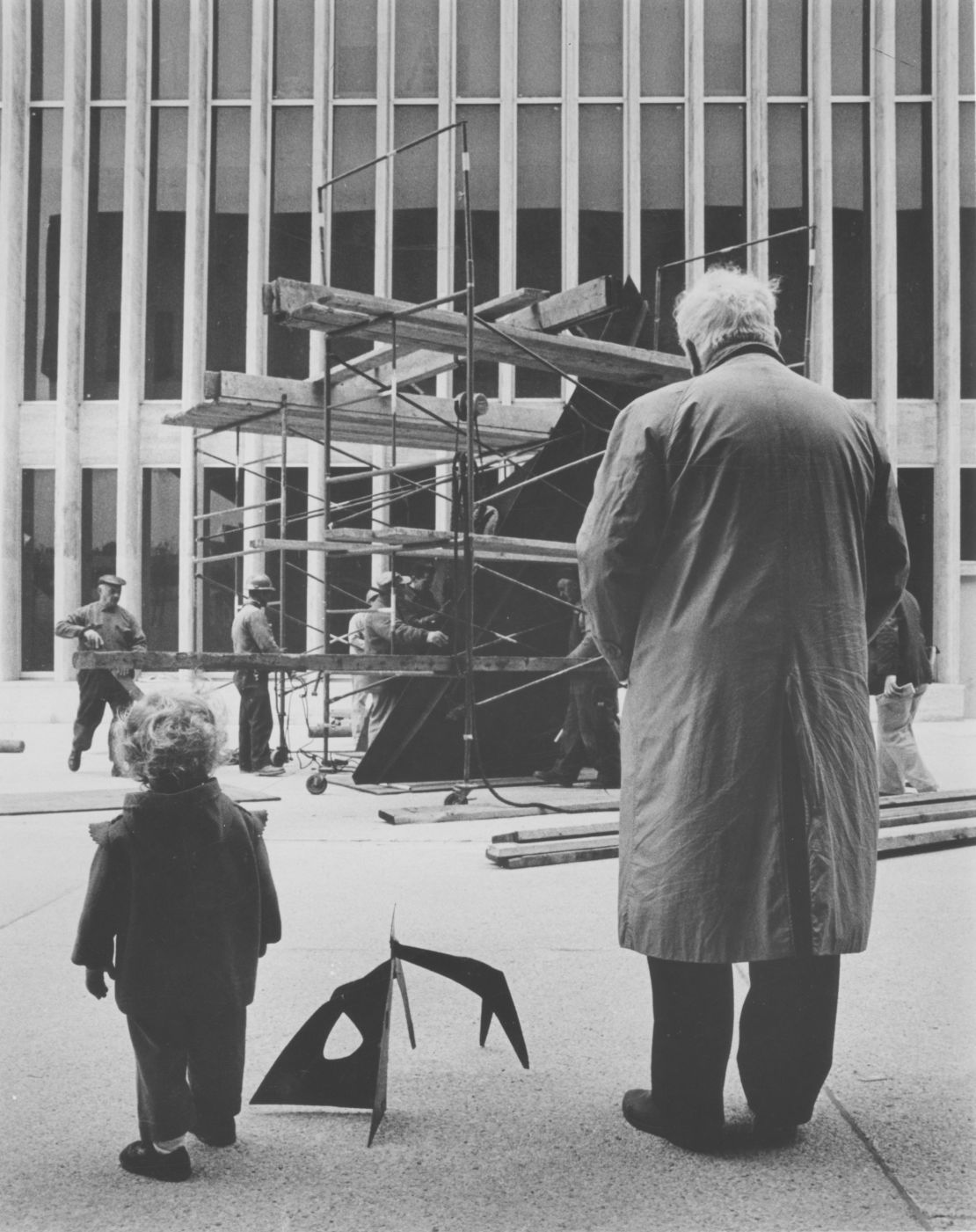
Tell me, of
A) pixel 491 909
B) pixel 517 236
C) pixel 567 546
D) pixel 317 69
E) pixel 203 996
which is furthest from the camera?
pixel 517 236

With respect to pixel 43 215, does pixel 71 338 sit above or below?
below

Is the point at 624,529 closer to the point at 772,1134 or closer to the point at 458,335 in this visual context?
the point at 772,1134

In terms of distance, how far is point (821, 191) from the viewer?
55.0ft

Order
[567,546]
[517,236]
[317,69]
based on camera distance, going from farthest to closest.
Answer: [517,236] < [317,69] < [567,546]

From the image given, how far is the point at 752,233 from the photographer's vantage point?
16469mm

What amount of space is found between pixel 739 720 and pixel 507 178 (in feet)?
54.4

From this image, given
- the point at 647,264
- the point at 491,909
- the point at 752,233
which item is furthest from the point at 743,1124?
the point at 647,264

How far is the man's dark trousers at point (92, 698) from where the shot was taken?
36.8 feet

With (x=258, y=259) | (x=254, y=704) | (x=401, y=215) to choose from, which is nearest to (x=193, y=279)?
(x=258, y=259)

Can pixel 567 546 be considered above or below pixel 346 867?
above

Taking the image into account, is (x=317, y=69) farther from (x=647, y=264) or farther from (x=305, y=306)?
(x=305, y=306)

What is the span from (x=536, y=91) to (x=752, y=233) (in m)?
3.69

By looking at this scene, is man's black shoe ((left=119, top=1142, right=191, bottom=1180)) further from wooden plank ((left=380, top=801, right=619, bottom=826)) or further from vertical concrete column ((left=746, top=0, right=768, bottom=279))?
vertical concrete column ((left=746, top=0, right=768, bottom=279))

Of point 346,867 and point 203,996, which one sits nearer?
point 203,996
